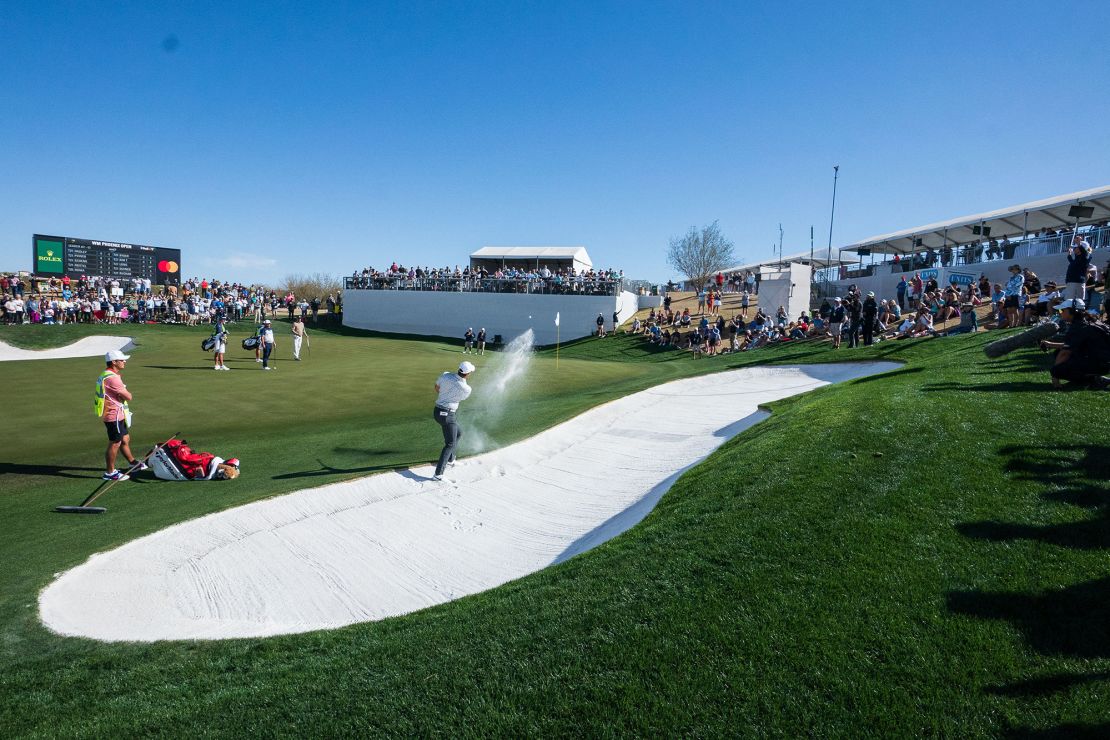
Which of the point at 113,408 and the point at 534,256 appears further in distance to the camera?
the point at 534,256

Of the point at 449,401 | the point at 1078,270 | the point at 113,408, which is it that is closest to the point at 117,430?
the point at 113,408

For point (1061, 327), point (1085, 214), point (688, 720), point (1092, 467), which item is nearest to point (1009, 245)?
point (1085, 214)

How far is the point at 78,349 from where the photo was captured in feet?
111

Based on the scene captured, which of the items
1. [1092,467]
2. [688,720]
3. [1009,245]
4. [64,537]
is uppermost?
[1009,245]

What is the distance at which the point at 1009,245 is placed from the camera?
30766 millimetres

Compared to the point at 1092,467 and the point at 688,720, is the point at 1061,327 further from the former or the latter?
the point at 688,720

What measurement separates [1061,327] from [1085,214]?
69.3ft

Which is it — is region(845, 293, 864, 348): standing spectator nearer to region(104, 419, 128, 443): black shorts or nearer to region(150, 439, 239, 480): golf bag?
region(150, 439, 239, 480): golf bag

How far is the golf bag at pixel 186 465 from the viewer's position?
488 inches

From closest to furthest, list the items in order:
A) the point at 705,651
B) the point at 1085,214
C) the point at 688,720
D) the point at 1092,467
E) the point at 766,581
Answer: the point at 688,720 < the point at 705,651 < the point at 766,581 < the point at 1092,467 < the point at 1085,214

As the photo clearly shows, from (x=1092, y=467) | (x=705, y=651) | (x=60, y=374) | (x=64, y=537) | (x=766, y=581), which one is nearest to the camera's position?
(x=705, y=651)

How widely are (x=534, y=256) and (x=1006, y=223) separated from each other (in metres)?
36.8

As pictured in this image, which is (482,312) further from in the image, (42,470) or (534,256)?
(42,470)

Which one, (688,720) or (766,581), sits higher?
(766,581)
